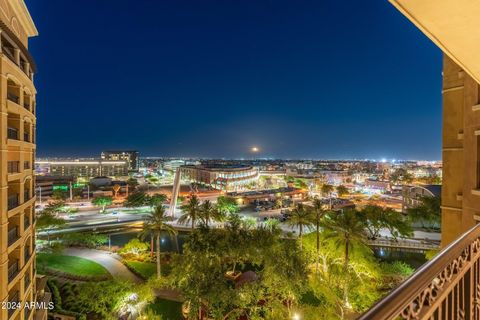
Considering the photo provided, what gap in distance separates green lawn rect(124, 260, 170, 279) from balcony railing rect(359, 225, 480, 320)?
19469 millimetres

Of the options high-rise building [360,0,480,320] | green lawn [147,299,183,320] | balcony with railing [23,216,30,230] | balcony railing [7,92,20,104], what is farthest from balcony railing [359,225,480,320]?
green lawn [147,299,183,320]

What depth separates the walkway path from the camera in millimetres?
18375

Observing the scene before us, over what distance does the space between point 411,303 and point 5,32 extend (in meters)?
12.1

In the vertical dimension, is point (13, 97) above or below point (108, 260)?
above

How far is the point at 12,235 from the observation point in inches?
356

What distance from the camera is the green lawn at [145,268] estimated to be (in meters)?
18.8

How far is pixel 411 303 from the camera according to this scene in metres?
1.48

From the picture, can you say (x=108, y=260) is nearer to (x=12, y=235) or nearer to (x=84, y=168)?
(x=12, y=235)

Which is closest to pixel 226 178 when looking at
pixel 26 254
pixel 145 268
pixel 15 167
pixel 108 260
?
pixel 108 260

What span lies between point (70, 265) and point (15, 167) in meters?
13.7

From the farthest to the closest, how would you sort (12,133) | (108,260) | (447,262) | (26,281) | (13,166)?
1. (108,260)
2. (26,281)
3. (13,166)
4. (12,133)
5. (447,262)

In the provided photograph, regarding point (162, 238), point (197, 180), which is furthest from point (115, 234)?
point (197, 180)

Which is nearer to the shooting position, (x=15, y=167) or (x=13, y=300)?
(x=13, y=300)

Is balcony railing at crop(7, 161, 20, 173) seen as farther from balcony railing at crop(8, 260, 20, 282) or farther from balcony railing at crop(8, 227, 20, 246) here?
balcony railing at crop(8, 260, 20, 282)
